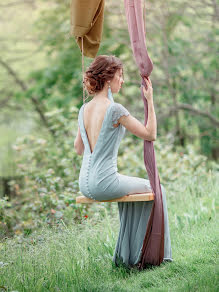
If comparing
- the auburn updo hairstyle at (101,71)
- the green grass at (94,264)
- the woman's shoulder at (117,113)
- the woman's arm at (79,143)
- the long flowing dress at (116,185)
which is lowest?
the green grass at (94,264)

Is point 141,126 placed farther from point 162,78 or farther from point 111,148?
point 162,78

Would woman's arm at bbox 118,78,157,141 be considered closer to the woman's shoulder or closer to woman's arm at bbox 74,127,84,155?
the woman's shoulder

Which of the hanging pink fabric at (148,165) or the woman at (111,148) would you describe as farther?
the hanging pink fabric at (148,165)

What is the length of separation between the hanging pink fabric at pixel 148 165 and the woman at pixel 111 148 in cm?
7

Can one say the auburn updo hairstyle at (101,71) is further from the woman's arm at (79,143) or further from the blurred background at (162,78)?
the blurred background at (162,78)

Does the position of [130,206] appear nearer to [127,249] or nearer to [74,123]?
[127,249]

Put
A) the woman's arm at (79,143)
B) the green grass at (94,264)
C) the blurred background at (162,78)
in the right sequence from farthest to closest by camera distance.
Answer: the blurred background at (162,78) → the woman's arm at (79,143) → the green grass at (94,264)

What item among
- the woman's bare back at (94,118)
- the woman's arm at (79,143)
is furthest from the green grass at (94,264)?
the woman's bare back at (94,118)

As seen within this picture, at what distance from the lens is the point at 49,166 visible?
303 inches

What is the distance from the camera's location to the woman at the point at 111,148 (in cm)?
368

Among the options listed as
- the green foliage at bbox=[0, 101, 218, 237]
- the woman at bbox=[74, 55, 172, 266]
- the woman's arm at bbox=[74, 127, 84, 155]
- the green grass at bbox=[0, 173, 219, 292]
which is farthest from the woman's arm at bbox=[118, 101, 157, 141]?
the green foliage at bbox=[0, 101, 218, 237]

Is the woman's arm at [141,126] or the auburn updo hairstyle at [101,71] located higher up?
the auburn updo hairstyle at [101,71]

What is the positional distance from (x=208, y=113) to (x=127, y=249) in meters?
7.16

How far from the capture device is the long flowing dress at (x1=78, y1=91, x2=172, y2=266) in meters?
3.68
